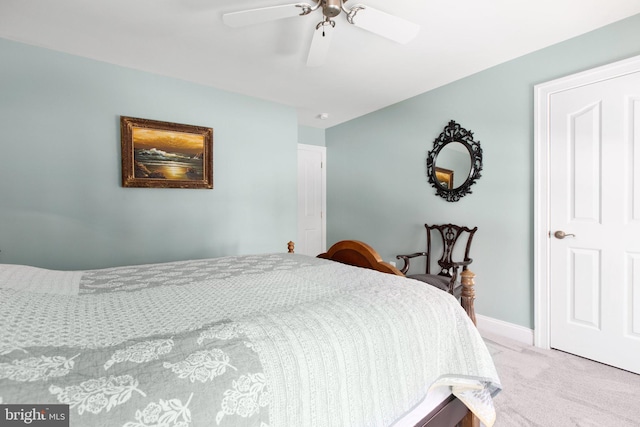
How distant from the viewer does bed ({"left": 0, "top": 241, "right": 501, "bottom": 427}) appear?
60cm

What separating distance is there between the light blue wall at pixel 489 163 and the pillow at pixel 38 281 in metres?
3.09

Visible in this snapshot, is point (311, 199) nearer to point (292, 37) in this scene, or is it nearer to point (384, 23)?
point (292, 37)

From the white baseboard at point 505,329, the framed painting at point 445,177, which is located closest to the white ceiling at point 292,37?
the framed painting at point 445,177

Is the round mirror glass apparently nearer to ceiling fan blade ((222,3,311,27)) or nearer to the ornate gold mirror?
the ornate gold mirror

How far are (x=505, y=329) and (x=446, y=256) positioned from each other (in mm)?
809

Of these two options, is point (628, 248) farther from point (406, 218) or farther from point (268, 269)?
point (268, 269)

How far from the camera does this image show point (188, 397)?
0.62m

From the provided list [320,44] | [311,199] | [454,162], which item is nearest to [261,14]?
[320,44]

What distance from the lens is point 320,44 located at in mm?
1826

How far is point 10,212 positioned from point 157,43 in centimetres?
176

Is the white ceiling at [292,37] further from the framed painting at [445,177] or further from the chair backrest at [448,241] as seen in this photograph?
the chair backrest at [448,241]

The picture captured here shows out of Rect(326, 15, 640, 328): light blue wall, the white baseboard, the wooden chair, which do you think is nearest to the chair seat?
the wooden chair

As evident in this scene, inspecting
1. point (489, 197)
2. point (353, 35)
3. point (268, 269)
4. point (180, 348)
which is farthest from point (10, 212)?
point (489, 197)

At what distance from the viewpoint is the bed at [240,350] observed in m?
0.60
